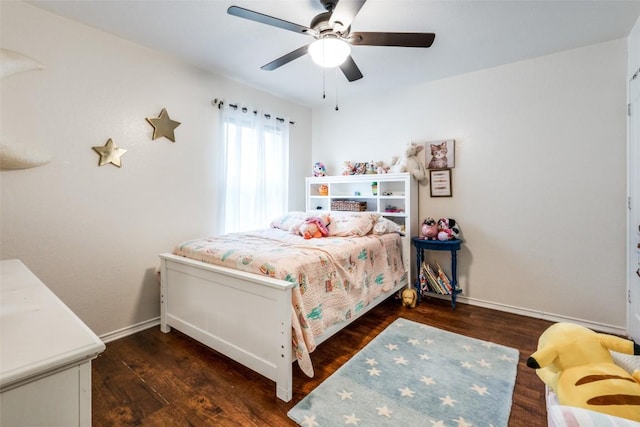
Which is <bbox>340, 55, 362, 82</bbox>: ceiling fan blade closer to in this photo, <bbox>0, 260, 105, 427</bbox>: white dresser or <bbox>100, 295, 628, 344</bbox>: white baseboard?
<bbox>0, 260, 105, 427</bbox>: white dresser

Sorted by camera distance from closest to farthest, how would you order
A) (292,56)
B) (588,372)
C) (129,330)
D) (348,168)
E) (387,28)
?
(588,372) → (292,56) → (387,28) → (129,330) → (348,168)

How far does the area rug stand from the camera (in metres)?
1.50

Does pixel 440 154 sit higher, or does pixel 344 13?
pixel 344 13

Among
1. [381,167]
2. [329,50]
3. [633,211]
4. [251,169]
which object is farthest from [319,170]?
[633,211]

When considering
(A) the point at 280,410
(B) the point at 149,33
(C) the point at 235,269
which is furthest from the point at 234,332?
(B) the point at 149,33

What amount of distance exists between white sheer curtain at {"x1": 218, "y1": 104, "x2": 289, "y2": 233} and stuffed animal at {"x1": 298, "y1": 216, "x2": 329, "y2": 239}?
2.69ft

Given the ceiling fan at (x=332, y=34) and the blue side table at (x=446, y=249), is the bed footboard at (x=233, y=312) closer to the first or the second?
the ceiling fan at (x=332, y=34)

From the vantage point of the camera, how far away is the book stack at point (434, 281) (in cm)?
308

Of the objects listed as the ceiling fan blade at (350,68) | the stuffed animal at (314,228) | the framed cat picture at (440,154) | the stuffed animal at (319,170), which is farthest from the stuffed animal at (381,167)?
the ceiling fan blade at (350,68)

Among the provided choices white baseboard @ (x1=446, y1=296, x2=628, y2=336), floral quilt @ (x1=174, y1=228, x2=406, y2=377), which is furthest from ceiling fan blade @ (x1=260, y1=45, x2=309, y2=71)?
white baseboard @ (x1=446, y1=296, x2=628, y2=336)

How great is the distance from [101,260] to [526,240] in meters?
3.89

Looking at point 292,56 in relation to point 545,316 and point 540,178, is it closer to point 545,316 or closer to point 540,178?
point 540,178

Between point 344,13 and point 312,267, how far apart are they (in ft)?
5.04

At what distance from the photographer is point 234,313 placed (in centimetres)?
193
